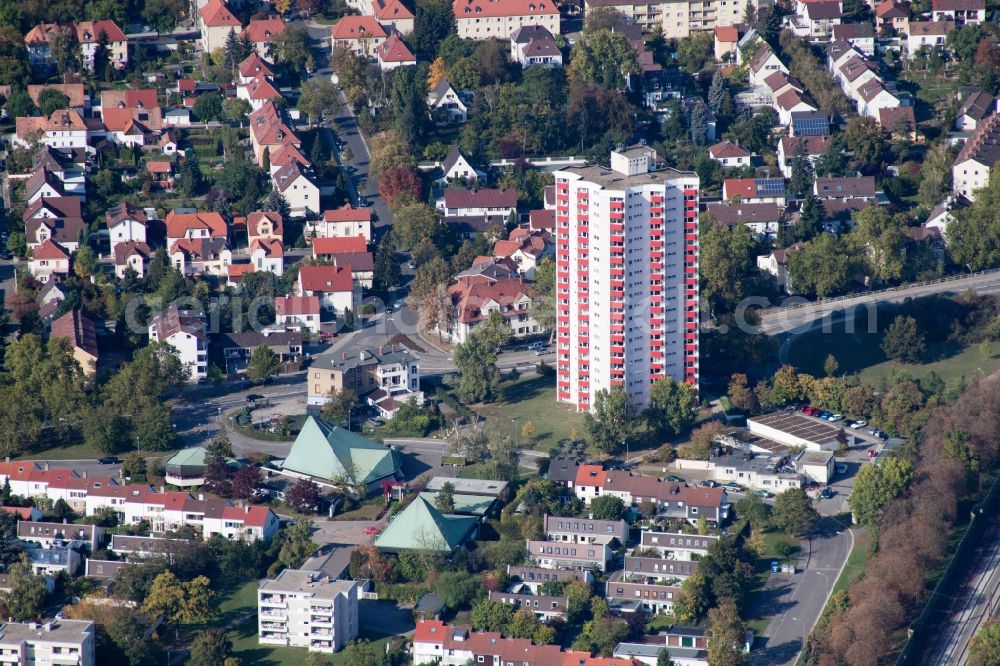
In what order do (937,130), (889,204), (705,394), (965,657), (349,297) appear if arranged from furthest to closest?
(937,130) < (889,204) < (349,297) < (705,394) < (965,657)

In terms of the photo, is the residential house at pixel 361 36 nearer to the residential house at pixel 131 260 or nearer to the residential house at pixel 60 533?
the residential house at pixel 131 260

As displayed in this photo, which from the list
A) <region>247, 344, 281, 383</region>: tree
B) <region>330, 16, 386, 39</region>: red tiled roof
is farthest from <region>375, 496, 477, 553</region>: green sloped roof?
<region>330, 16, 386, 39</region>: red tiled roof

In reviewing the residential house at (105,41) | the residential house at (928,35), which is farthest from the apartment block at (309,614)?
the residential house at (928,35)

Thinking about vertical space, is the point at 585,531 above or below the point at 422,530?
below

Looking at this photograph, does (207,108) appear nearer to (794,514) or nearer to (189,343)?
(189,343)

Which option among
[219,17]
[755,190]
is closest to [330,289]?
[755,190]

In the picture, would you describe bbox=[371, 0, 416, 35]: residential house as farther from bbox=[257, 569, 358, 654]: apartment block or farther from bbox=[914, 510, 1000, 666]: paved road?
bbox=[257, 569, 358, 654]: apartment block

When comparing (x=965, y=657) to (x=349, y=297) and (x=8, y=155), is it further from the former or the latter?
(x=8, y=155)

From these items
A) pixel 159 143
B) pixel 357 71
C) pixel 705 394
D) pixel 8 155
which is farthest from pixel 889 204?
pixel 8 155
